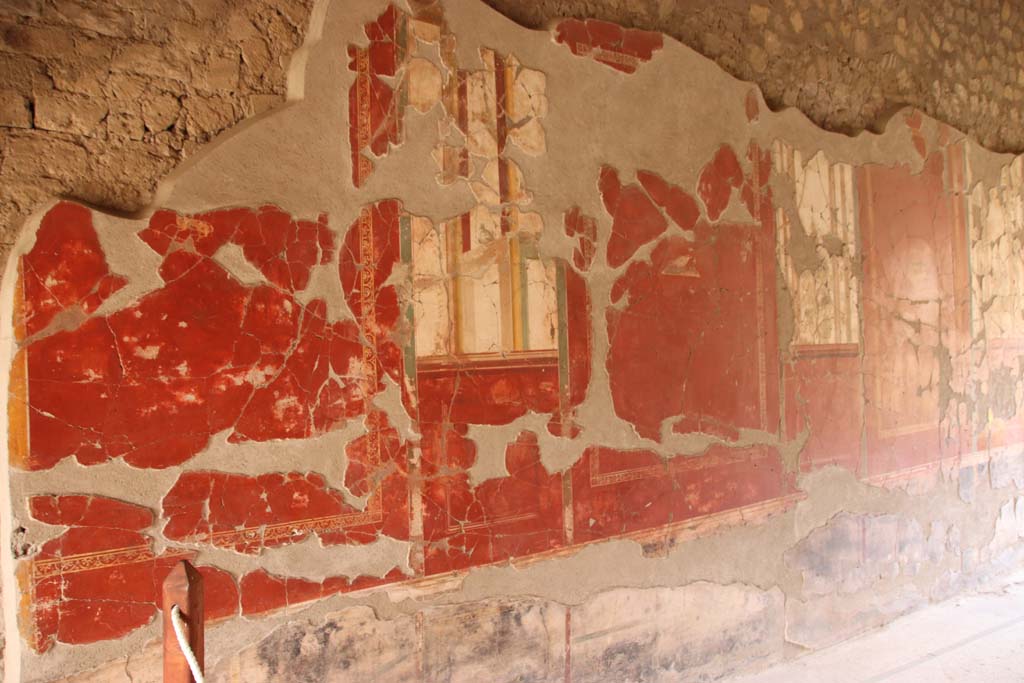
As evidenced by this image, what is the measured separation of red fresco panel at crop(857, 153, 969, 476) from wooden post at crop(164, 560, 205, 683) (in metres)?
2.48

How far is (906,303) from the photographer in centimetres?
286

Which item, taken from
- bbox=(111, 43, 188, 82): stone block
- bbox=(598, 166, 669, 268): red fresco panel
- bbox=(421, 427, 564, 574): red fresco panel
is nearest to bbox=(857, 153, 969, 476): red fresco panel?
bbox=(598, 166, 669, 268): red fresco panel

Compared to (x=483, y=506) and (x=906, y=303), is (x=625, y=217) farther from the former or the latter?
(x=906, y=303)

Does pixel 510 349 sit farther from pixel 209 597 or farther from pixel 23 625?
pixel 23 625

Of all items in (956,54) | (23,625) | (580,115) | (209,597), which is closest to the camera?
(23,625)

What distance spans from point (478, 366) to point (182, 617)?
3.42 feet

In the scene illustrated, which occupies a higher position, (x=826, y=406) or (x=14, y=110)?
(x=14, y=110)

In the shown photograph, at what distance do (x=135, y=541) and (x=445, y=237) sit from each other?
0.88m

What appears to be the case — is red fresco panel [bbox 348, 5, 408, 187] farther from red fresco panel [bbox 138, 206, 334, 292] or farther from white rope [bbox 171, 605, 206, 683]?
white rope [bbox 171, 605, 206, 683]

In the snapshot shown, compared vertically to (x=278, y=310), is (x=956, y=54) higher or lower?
higher

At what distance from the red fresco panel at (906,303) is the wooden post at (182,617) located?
8.15ft

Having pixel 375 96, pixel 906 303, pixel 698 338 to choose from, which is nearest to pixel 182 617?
pixel 375 96

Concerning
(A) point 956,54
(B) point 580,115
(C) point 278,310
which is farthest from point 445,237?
(A) point 956,54

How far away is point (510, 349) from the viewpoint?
183 centimetres
